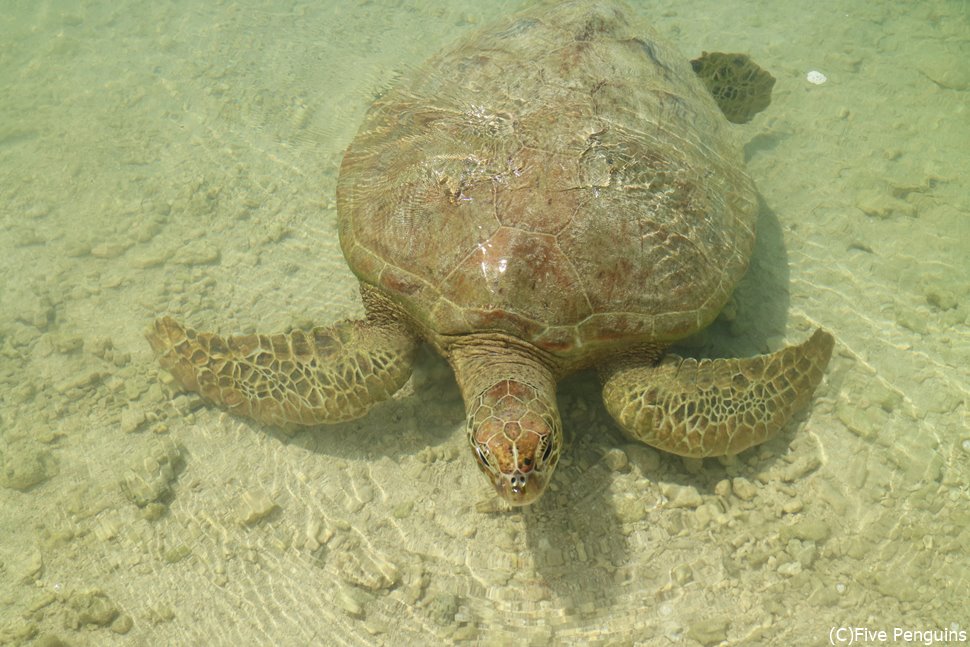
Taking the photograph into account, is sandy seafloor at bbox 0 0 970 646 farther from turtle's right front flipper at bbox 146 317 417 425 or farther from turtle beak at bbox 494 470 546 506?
turtle beak at bbox 494 470 546 506

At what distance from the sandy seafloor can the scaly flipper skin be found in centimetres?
33

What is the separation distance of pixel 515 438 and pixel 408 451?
1223 millimetres

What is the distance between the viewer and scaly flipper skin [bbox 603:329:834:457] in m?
3.76

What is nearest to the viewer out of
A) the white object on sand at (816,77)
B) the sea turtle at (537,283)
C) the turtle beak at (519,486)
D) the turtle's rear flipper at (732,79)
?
the turtle beak at (519,486)

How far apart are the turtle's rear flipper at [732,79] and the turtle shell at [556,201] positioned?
125cm

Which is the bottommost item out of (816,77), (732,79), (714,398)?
(816,77)

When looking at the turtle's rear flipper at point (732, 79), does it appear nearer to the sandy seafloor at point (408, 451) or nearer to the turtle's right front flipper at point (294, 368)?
the sandy seafloor at point (408, 451)

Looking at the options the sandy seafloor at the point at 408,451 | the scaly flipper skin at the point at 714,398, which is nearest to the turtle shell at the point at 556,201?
the scaly flipper skin at the point at 714,398

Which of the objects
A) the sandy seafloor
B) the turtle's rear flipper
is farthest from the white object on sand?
the turtle's rear flipper

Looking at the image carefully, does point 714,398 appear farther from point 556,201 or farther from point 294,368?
point 294,368

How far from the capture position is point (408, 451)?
13.8 feet

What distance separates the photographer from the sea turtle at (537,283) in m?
3.68

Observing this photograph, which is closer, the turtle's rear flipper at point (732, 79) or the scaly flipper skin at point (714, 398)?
the scaly flipper skin at point (714, 398)

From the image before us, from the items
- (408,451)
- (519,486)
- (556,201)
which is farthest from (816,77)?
(519,486)
